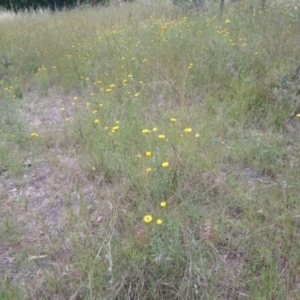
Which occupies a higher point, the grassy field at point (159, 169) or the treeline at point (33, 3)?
the grassy field at point (159, 169)

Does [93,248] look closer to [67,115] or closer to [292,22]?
[67,115]

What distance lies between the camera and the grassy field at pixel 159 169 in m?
2.09

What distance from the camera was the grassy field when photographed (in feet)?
6.87

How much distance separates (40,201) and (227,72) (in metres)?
2.64

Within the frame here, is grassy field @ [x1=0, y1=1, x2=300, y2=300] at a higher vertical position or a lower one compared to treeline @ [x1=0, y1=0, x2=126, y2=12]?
higher

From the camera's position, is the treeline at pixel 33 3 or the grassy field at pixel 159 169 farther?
the treeline at pixel 33 3

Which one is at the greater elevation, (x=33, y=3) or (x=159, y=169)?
(x=159, y=169)

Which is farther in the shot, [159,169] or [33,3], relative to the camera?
[33,3]

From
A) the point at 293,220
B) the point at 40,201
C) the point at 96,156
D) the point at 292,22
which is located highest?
the point at 292,22

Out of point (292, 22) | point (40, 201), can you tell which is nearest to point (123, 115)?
point (40, 201)

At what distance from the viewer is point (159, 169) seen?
2.82 meters

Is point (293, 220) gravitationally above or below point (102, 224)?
above

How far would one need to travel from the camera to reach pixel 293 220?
230cm

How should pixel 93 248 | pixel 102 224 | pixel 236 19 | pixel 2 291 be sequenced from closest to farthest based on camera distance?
pixel 2 291 → pixel 93 248 → pixel 102 224 → pixel 236 19
